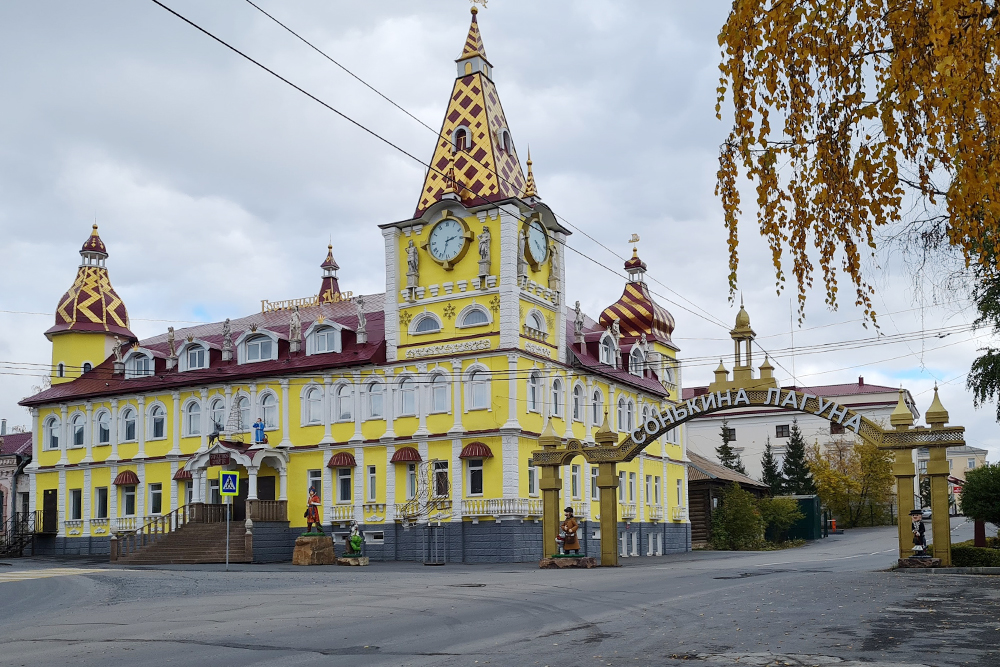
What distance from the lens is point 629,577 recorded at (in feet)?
76.9

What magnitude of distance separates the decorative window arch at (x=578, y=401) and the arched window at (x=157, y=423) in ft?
61.6

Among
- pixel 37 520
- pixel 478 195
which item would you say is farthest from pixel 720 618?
pixel 37 520

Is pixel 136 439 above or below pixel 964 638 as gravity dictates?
above

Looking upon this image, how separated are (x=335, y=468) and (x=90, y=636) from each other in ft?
94.1

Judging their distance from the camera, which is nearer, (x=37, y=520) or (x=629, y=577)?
(x=629, y=577)

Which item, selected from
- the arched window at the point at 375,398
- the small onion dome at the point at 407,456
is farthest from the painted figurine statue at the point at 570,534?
the arched window at the point at 375,398

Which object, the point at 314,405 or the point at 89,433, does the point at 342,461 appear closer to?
the point at 314,405

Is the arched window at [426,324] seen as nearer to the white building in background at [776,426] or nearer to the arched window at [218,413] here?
the arched window at [218,413]

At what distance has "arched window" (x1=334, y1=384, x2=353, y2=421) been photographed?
4225cm

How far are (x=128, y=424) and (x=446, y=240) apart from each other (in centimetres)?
1876

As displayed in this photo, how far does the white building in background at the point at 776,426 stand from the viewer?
90438 millimetres

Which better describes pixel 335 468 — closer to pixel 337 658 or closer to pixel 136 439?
pixel 136 439

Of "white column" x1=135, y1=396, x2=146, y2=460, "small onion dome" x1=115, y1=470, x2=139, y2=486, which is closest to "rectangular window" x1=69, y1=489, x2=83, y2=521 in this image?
"small onion dome" x1=115, y1=470, x2=139, y2=486

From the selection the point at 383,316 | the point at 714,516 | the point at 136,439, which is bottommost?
the point at 714,516
